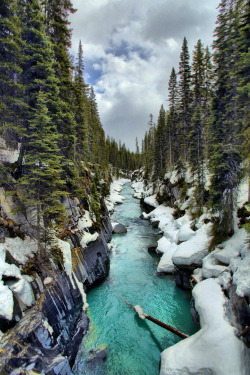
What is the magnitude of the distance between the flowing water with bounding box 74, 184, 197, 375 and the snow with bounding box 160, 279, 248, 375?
1.96 m

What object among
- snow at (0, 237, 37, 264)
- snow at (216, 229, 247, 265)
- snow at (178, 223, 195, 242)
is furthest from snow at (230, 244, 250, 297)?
snow at (0, 237, 37, 264)

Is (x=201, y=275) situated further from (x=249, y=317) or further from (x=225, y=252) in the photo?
(x=249, y=317)

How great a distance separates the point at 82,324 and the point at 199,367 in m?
6.66

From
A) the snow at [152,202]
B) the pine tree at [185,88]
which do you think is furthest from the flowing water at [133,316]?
the pine tree at [185,88]

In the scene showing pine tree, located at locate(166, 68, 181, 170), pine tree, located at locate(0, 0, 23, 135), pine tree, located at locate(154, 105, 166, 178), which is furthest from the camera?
pine tree, located at locate(154, 105, 166, 178)

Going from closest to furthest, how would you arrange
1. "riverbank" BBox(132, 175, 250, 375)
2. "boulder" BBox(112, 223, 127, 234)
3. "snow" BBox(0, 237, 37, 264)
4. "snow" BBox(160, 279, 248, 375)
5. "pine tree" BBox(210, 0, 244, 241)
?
1. "snow" BBox(160, 279, 248, 375)
2. "riverbank" BBox(132, 175, 250, 375)
3. "snow" BBox(0, 237, 37, 264)
4. "pine tree" BBox(210, 0, 244, 241)
5. "boulder" BBox(112, 223, 127, 234)

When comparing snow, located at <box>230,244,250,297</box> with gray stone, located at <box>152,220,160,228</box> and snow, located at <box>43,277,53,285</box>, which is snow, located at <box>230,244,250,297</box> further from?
gray stone, located at <box>152,220,160,228</box>

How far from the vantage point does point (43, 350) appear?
7.64 m

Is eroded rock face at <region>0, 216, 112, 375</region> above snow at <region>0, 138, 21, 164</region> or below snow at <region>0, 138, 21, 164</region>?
below

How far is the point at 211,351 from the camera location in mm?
7176

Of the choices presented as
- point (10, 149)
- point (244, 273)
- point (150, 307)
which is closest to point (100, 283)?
point (150, 307)

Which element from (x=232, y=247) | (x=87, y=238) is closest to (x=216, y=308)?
(x=232, y=247)

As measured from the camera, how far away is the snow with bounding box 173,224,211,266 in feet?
46.6

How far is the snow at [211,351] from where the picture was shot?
21.6 feet
